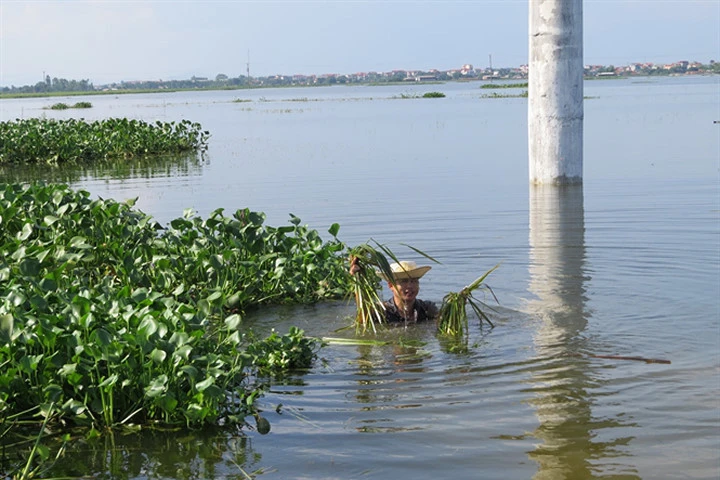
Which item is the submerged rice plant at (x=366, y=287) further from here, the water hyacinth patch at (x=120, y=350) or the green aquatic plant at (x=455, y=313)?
the water hyacinth patch at (x=120, y=350)

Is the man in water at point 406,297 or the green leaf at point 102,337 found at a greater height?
the green leaf at point 102,337

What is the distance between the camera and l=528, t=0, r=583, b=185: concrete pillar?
13.4 metres

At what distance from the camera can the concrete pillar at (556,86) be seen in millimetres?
13414

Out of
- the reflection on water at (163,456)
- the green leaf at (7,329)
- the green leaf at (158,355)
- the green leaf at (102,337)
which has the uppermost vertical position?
the green leaf at (7,329)

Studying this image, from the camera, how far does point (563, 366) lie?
631 centimetres

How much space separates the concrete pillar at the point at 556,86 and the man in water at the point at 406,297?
674 cm

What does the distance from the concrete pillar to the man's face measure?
6.97 m

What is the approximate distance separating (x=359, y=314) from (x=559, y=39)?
291 inches

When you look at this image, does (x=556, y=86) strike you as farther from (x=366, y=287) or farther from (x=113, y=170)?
(x=113, y=170)

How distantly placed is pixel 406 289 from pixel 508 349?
0.98 metres

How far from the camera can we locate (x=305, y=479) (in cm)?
465

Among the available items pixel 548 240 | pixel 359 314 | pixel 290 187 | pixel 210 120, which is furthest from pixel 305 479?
pixel 210 120

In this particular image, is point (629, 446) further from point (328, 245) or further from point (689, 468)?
point (328, 245)

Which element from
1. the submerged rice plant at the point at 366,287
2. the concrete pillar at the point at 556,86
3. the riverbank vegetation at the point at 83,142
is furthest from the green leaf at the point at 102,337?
the riverbank vegetation at the point at 83,142
